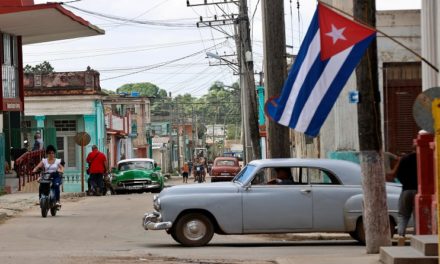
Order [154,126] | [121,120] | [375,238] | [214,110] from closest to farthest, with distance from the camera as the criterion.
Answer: [375,238], [121,120], [154,126], [214,110]

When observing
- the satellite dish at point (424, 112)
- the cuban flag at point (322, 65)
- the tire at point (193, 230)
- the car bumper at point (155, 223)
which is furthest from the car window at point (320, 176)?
the satellite dish at point (424, 112)

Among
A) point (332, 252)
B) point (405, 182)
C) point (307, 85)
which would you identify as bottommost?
point (332, 252)

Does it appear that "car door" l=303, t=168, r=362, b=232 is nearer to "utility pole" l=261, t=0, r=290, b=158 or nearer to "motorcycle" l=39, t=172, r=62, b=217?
Answer: "utility pole" l=261, t=0, r=290, b=158

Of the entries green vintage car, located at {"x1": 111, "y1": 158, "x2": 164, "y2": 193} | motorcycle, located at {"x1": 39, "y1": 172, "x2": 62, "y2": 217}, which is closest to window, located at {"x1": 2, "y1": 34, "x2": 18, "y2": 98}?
green vintage car, located at {"x1": 111, "y1": 158, "x2": 164, "y2": 193}

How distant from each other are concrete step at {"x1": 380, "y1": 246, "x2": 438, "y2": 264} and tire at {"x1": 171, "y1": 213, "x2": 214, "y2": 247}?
4451 mm

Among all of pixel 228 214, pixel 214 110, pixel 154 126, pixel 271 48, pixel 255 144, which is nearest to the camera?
pixel 228 214

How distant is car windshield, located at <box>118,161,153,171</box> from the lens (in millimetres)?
40938

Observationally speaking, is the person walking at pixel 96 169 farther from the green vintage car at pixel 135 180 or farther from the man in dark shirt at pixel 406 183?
the man in dark shirt at pixel 406 183

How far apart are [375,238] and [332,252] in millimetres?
1504

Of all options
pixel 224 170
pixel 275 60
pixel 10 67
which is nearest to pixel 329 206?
pixel 275 60

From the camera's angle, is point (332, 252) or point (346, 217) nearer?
point (332, 252)

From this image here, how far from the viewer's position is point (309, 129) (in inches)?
524

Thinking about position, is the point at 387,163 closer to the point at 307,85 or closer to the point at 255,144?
the point at 307,85

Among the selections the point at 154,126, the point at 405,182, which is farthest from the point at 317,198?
the point at 154,126
